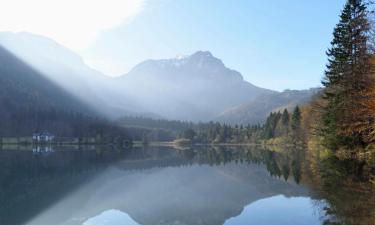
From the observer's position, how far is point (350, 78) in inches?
1793

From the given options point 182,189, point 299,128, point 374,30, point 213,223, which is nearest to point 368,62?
point 374,30

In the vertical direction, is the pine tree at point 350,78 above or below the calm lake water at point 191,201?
above

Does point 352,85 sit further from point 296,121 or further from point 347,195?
point 296,121

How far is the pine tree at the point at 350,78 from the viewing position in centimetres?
4258

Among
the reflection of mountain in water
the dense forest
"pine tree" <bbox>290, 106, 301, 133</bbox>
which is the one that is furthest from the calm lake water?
"pine tree" <bbox>290, 106, 301, 133</bbox>

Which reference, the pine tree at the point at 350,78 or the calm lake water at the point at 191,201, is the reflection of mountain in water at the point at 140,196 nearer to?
the calm lake water at the point at 191,201

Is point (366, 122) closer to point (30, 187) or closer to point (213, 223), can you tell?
point (213, 223)

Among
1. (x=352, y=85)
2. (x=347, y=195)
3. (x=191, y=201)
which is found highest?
(x=352, y=85)

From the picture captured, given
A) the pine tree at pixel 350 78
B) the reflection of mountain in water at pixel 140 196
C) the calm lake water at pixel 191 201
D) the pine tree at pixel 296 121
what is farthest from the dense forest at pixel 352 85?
the pine tree at pixel 296 121

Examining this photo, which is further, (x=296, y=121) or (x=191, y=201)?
(x=296, y=121)

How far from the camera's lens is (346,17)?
47594mm

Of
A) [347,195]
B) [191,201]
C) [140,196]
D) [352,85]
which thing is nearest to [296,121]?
[352,85]

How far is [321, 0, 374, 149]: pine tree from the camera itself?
42.6 meters

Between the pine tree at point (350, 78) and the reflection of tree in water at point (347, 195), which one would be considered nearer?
the reflection of tree in water at point (347, 195)
